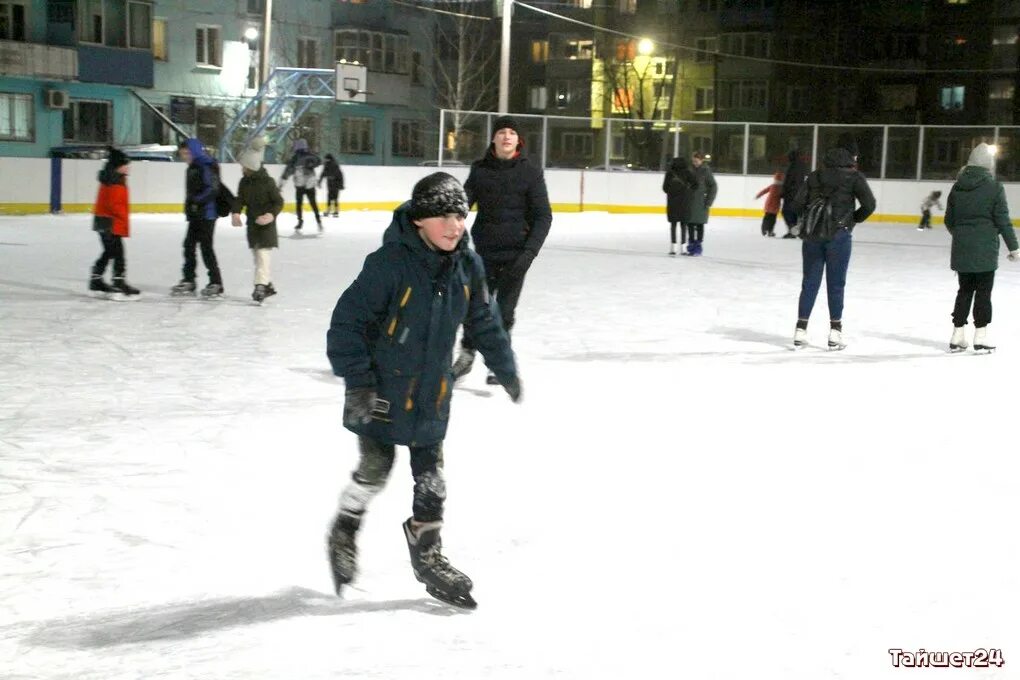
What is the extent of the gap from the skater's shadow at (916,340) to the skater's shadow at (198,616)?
6.65m

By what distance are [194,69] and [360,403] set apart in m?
40.4

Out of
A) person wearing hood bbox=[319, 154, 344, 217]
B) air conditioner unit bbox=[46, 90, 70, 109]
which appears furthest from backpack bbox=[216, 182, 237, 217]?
air conditioner unit bbox=[46, 90, 70, 109]

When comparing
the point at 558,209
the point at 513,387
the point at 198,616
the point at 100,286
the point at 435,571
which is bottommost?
the point at 198,616

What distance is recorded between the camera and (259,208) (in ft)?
35.1

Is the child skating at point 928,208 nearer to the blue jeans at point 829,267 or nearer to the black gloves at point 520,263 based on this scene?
the blue jeans at point 829,267

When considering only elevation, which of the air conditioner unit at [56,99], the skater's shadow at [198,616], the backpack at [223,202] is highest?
the air conditioner unit at [56,99]

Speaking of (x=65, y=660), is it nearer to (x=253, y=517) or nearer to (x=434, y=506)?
(x=434, y=506)

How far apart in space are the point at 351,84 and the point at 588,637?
29333 mm

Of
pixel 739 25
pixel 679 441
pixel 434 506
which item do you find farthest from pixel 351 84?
pixel 739 25

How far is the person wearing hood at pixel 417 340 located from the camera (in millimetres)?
3498

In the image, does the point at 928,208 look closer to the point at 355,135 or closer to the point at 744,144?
the point at 744,144

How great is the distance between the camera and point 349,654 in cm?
333

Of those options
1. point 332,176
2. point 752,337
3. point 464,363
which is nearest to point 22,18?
point 332,176

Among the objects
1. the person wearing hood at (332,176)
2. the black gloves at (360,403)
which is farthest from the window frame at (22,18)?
the black gloves at (360,403)
